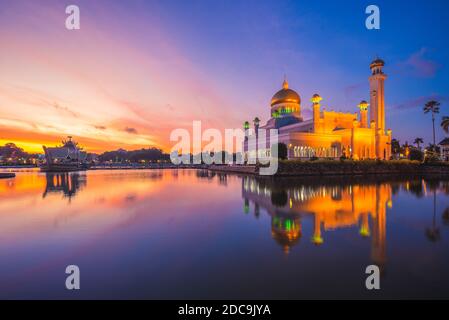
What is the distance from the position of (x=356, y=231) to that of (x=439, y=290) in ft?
10.2

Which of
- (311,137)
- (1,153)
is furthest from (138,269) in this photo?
(1,153)

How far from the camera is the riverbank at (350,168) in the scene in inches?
1092

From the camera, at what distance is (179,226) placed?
7.71 meters

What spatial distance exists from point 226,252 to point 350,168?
98.1 feet

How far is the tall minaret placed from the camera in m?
43.5

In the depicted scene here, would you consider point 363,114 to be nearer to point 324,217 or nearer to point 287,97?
point 287,97

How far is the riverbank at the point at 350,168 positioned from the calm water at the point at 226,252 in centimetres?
1764

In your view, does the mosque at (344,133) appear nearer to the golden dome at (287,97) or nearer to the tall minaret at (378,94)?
the tall minaret at (378,94)

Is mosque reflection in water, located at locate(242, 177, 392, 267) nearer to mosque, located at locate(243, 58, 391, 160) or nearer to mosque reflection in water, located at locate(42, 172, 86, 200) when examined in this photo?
mosque reflection in water, located at locate(42, 172, 86, 200)

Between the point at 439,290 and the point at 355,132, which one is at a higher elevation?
the point at 355,132

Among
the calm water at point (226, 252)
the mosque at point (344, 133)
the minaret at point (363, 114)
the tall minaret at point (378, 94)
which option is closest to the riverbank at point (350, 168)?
the mosque at point (344, 133)

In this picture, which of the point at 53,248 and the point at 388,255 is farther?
the point at 53,248
